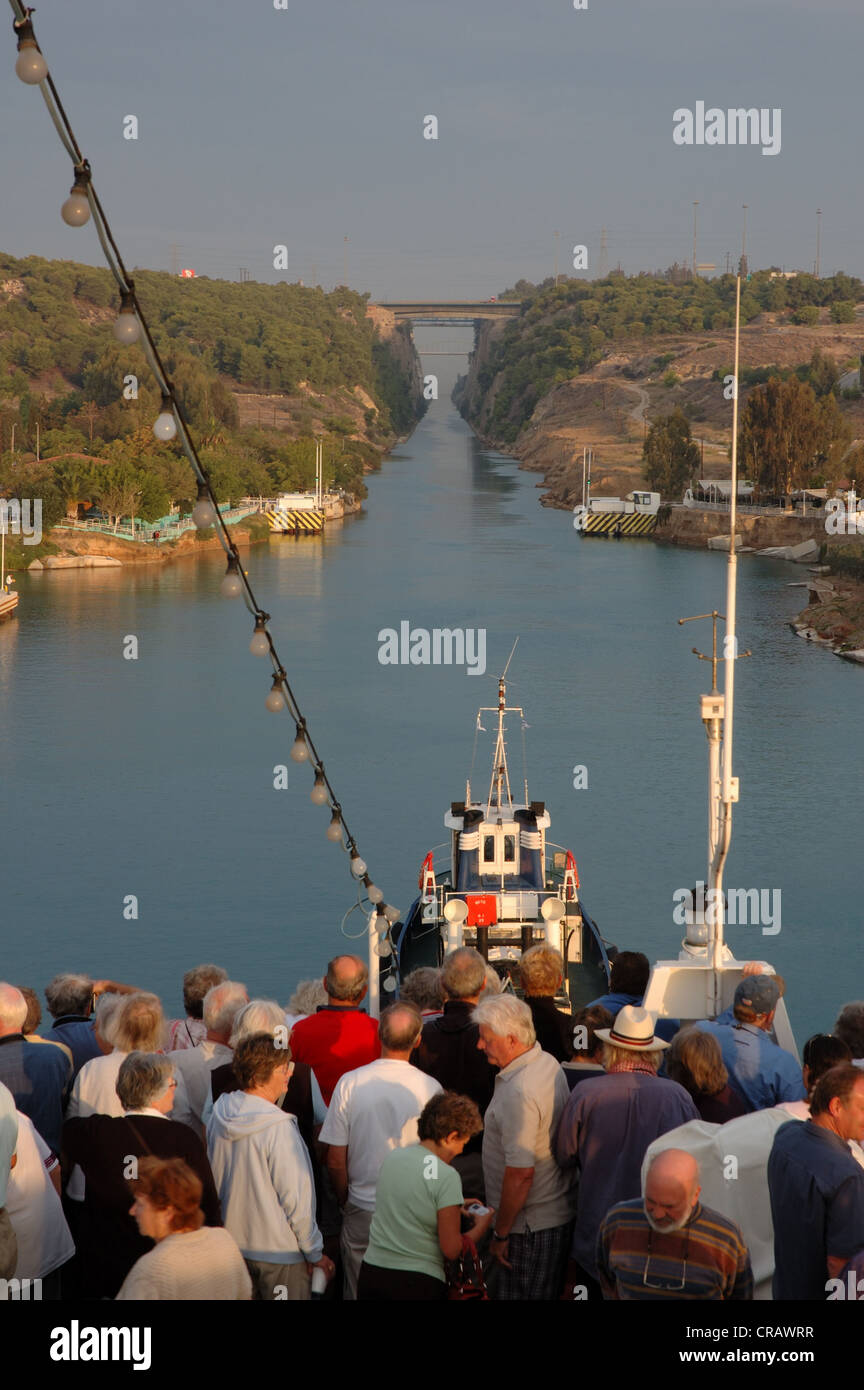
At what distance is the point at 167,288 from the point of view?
10519 centimetres

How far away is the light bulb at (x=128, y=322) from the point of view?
10.9 feet

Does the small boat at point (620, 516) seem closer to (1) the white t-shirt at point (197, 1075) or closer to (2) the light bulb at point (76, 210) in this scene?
(1) the white t-shirt at point (197, 1075)

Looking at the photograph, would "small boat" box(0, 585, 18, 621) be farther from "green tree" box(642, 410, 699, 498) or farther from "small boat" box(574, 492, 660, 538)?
"green tree" box(642, 410, 699, 498)

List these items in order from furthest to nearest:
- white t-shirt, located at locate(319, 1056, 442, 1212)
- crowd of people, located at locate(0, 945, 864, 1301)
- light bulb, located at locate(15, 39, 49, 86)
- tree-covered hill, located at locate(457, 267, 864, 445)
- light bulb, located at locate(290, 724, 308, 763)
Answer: tree-covered hill, located at locate(457, 267, 864, 445) → light bulb, located at locate(290, 724, 308, 763) → white t-shirt, located at locate(319, 1056, 442, 1212) → light bulb, located at locate(15, 39, 49, 86) → crowd of people, located at locate(0, 945, 864, 1301)

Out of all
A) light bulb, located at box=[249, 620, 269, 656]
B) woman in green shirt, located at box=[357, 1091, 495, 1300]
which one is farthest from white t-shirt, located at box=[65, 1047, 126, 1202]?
light bulb, located at box=[249, 620, 269, 656]

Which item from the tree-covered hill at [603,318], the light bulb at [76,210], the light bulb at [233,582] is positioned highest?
the tree-covered hill at [603,318]

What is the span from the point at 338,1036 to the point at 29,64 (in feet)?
7.64

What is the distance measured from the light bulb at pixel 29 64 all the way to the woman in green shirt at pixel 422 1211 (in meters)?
2.10

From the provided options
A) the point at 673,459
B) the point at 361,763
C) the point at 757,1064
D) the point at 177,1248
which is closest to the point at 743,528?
the point at 673,459

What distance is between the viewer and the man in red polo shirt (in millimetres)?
3645

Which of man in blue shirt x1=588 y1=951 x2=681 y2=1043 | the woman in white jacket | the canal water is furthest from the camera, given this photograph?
the canal water

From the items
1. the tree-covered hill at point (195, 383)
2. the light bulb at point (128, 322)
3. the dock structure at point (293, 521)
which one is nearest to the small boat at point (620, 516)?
the dock structure at point (293, 521)

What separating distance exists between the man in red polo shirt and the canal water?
25.3ft
